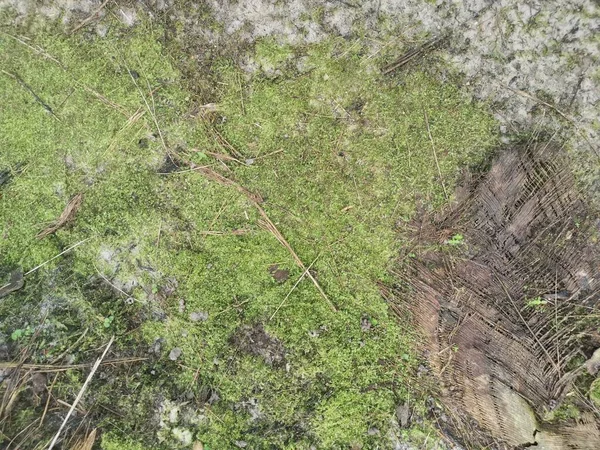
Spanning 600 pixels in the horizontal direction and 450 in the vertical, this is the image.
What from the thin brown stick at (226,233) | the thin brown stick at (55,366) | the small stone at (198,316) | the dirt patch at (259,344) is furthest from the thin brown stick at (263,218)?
the thin brown stick at (55,366)

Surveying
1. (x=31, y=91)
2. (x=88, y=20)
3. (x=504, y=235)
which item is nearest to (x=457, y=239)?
(x=504, y=235)

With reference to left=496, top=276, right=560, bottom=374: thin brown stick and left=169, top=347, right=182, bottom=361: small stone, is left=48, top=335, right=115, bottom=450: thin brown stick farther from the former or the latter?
left=496, top=276, right=560, bottom=374: thin brown stick

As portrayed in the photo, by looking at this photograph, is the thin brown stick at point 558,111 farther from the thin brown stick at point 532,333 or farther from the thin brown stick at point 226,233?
the thin brown stick at point 226,233

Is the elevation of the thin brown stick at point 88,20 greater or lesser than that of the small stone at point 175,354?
greater

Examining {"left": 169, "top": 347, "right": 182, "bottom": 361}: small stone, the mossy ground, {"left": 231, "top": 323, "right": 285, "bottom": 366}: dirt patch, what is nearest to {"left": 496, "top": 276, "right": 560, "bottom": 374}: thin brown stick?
the mossy ground

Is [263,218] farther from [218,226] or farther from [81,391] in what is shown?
[81,391]

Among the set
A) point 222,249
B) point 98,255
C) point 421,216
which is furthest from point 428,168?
point 98,255
